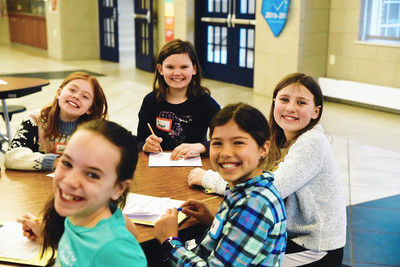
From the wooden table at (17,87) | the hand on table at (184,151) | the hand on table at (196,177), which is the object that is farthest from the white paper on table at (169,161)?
the wooden table at (17,87)

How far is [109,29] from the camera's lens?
38.2 ft

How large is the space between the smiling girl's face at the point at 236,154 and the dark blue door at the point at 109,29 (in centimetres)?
1024

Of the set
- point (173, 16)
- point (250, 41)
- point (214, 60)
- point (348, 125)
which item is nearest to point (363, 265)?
point (348, 125)

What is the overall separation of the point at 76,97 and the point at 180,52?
0.67 meters

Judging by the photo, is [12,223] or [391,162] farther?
[391,162]

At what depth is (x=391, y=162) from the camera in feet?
14.5

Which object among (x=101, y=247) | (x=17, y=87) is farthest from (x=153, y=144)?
(x=17, y=87)

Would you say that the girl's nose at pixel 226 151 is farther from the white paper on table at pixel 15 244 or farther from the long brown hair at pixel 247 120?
the white paper on table at pixel 15 244

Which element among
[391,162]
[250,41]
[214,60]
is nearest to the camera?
[391,162]

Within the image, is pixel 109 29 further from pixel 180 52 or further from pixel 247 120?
pixel 247 120

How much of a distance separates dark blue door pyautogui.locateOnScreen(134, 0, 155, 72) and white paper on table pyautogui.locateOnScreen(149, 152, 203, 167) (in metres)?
7.52

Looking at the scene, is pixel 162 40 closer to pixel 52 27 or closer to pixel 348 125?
pixel 52 27

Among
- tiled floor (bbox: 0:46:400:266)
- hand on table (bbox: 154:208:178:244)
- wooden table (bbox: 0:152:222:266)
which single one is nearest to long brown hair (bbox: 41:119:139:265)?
hand on table (bbox: 154:208:178:244)

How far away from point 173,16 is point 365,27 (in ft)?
12.0
